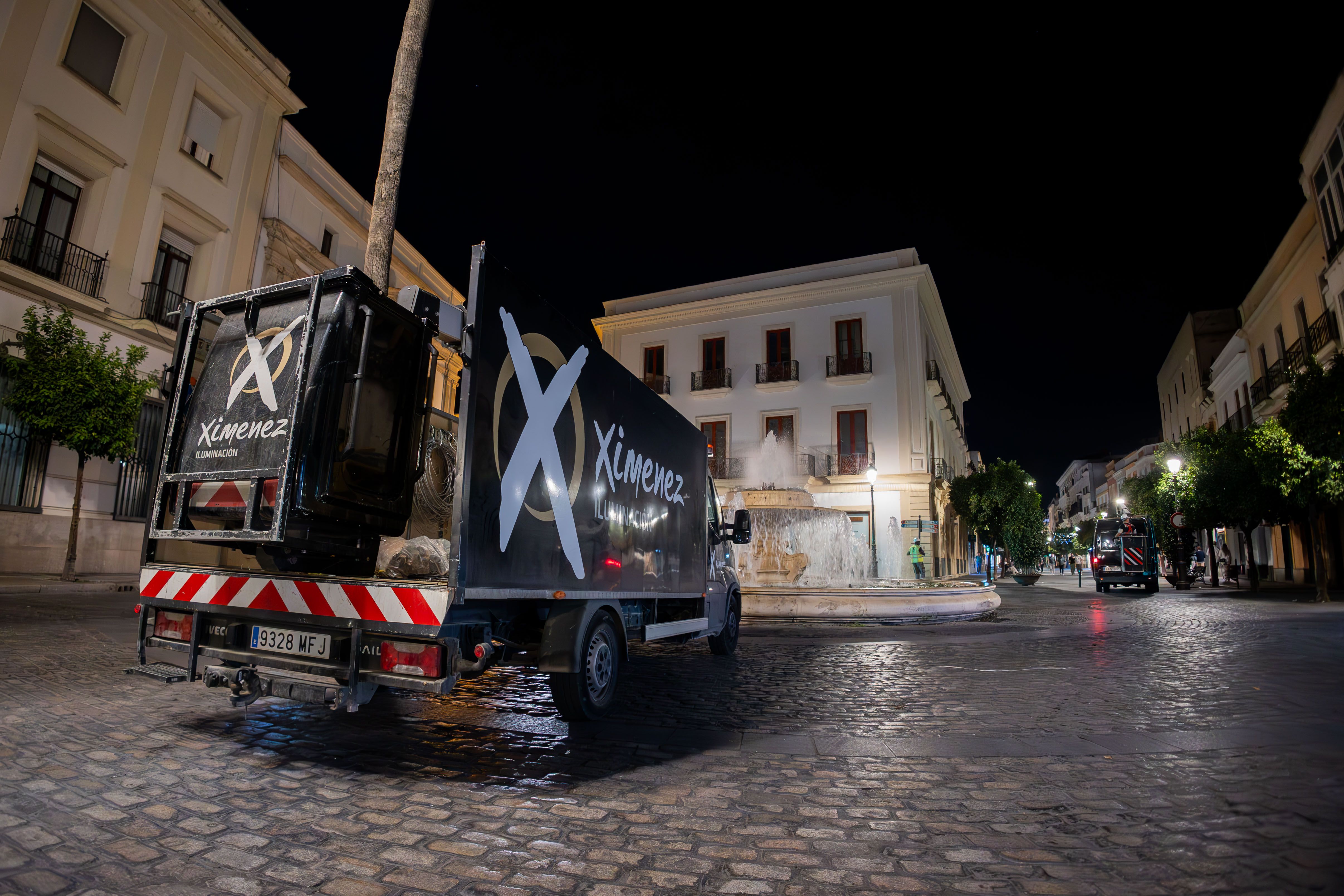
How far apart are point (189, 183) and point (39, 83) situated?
11.6 feet

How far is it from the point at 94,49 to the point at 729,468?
25.1 metres

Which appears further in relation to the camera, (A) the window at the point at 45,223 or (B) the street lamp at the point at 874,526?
(B) the street lamp at the point at 874,526

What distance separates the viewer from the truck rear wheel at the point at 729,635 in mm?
8203

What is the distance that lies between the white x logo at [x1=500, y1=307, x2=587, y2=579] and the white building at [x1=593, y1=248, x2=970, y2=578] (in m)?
25.6

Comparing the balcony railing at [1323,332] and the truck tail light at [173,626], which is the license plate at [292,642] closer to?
the truck tail light at [173,626]

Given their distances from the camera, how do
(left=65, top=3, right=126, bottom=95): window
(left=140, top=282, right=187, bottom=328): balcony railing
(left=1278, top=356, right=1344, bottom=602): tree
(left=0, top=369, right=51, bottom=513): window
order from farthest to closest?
(left=140, top=282, right=187, bottom=328): balcony railing < (left=1278, top=356, right=1344, bottom=602): tree < (left=65, top=3, right=126, bottom=95): window < (left=0, top=369, right=51, bottom=513): window

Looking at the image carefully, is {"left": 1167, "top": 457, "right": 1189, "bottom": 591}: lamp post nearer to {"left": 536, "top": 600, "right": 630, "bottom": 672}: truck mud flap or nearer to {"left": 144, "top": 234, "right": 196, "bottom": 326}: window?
{"left": 536, "top": 600, "right": 630, "bottom": 672}: truck mud flap

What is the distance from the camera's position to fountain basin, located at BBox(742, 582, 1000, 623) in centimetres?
1257

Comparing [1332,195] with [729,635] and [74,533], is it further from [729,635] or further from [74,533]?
[74,533]

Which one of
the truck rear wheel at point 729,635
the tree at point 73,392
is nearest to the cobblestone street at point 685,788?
the truck rear wheel at point 729,635

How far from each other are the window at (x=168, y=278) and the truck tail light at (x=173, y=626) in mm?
15842

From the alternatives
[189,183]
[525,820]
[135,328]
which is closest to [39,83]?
[189,183]

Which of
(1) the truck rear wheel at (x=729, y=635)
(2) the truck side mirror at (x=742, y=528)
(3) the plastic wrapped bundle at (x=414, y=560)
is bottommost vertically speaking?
(1) the truck rear wheel at (x=729, y=635)

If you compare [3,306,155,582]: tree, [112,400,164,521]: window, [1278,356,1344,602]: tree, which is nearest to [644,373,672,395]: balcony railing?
[112,400,164,521]: window
